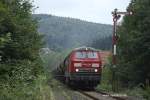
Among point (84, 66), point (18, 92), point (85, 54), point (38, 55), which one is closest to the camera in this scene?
point (18, 92)

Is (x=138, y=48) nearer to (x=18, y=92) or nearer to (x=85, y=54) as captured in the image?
(x=85, y=54)

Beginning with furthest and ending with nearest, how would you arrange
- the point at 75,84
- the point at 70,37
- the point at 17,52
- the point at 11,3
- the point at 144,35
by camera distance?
the point at 70,37
the point at 75,84
the point at 144,35
the point at 11,3
the point at 17,52

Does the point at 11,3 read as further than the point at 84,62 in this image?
No

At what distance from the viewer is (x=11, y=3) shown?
58.5 ft

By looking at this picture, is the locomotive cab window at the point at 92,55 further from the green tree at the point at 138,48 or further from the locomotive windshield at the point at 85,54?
the green tree at the point at 138,48

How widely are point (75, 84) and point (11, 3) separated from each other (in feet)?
58.2

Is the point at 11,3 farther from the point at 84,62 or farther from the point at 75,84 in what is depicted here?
the point at 75,84

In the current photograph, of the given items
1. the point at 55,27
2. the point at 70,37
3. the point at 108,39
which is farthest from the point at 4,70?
the point at 55,27

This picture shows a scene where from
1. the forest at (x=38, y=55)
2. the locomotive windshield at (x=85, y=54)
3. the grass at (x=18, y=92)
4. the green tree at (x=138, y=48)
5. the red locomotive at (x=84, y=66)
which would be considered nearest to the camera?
the grass at (x=18, y=92)

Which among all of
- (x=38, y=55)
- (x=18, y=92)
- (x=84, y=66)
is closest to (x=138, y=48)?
(x=84, y=66)

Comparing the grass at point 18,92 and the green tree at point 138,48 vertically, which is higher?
the green tree at point 138,48

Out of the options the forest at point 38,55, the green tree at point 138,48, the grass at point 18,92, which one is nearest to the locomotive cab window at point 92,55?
the forest at point 38,55

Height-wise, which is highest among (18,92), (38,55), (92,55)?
(92,55)

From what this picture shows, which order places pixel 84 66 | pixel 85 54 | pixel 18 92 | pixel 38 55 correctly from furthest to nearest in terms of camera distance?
pixel 85 54, pixel 84 66, pixel 38 55, pixel 18 92
